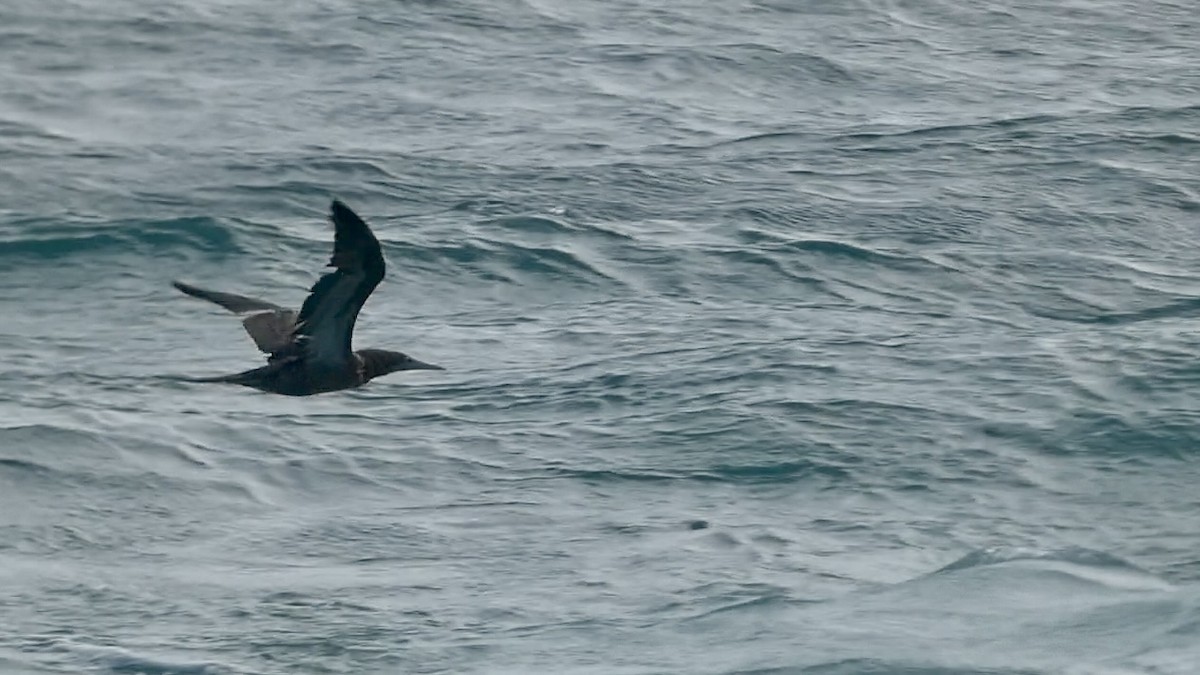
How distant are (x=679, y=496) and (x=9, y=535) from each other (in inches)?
135

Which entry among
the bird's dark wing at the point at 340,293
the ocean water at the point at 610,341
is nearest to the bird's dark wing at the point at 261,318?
the bird's dark wing at the point at 340,293

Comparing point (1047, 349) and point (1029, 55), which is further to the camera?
point (1029, 55)

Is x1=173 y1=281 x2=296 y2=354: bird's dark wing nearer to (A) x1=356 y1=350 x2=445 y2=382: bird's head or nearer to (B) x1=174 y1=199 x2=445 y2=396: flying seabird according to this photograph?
(B) x1=174 y1=199 x2=445 y2=396: flying seabird

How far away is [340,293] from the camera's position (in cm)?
1150

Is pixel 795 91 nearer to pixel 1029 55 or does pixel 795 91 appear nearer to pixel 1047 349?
pixel 1029 55

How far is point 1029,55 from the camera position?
2088cm

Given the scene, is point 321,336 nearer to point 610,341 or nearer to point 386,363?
point 386,363

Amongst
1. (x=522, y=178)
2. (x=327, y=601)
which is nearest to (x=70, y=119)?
(x=522, y=178)

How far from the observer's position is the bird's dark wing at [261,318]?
476 inches

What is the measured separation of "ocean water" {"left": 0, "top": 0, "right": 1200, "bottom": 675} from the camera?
10648 millimetres

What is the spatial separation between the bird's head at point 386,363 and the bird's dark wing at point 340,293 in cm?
32

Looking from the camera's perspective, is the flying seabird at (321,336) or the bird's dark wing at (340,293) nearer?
the bird's dark wing at (340,293)

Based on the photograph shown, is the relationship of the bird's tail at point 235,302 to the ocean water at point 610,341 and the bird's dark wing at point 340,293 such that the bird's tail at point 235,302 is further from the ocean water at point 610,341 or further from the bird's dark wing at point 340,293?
the ocean water at point 610,341

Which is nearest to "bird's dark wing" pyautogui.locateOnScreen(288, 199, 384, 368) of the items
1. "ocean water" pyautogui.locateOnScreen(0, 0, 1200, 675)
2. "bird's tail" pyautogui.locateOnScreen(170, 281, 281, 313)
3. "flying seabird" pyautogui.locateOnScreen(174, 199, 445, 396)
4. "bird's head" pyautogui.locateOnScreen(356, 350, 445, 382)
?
"flying seabird" pyautogui.locateOnScreen(174, 199, 445, 396)
